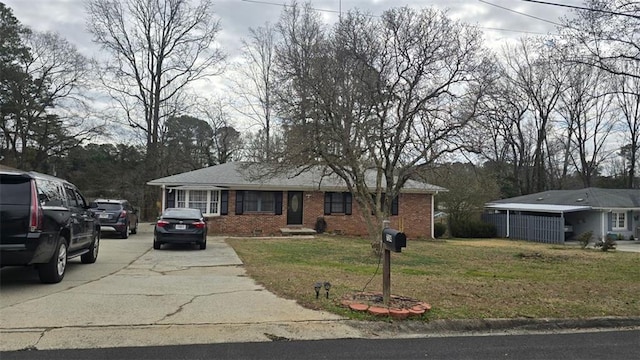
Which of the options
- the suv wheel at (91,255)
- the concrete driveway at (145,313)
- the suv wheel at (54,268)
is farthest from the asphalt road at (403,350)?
the suv wheel at (91,255)

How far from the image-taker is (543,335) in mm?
6176

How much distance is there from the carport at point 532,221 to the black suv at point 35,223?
107ft

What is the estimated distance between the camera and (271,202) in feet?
88.5

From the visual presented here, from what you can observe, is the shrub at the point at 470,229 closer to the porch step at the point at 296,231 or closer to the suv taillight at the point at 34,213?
the porch step at the point at 296,231

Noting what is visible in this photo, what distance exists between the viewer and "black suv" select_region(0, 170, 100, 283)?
727cm

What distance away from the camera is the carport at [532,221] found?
34531 millimetres

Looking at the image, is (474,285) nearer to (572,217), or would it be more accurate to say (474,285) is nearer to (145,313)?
(145,313)

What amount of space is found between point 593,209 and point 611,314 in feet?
107

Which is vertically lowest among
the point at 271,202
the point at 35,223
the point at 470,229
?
the point at 470,229

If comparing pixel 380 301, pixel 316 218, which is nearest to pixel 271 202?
pixel 316 218

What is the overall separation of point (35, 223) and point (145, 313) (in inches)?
102

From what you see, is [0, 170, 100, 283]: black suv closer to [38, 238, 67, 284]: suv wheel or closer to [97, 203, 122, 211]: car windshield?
[38, 238, 67, 284]: suv wheel

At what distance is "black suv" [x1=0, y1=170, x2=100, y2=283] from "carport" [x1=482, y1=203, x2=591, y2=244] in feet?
107

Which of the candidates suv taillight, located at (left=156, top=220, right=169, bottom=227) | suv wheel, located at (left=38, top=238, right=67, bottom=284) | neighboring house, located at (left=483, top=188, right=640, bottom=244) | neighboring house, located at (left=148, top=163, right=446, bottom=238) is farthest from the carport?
suv wheel, located at (left=38, top=238, right=67, bottom=284)
